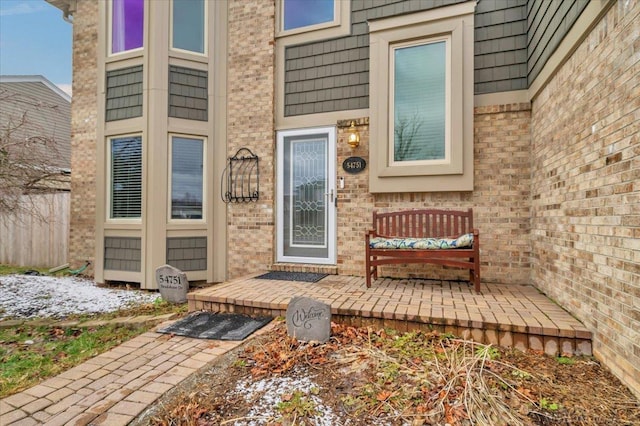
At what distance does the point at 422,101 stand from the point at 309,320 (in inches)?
122

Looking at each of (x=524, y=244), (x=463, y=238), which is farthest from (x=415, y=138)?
(x=524, y=244)

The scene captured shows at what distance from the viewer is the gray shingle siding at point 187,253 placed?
502 cm

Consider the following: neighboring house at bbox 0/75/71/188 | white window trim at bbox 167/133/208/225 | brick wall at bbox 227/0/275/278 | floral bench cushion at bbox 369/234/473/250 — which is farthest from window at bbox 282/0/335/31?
neighboring house at bbox 0/75/71/188

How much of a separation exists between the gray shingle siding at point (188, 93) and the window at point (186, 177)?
0.39m

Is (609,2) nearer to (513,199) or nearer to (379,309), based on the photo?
(513,199)

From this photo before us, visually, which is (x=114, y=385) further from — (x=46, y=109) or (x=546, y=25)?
(x=46, y=109)

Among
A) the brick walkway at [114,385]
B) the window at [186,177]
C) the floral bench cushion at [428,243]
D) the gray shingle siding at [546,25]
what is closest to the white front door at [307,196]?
the floral bench cushion at [428,243]

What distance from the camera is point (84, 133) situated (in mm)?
6387

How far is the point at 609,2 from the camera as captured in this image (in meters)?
2.09

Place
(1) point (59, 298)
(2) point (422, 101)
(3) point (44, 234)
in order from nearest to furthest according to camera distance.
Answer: (2) point (422, 101) < (1) point (59, 298) < (3) point (44, 234)

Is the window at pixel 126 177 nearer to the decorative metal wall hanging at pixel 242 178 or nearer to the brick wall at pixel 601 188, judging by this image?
the decorative metal wall hanging at pixel 242 178

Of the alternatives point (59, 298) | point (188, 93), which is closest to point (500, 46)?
point (188, 93)

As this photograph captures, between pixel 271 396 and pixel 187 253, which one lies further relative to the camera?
pixel 187 253

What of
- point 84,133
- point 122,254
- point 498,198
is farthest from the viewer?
point 84,133
